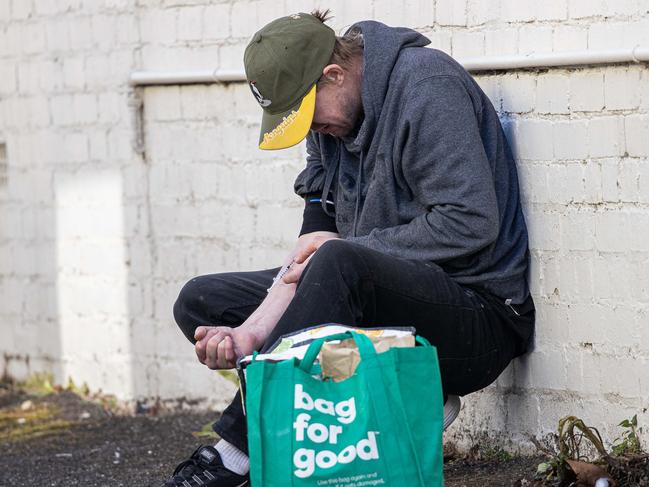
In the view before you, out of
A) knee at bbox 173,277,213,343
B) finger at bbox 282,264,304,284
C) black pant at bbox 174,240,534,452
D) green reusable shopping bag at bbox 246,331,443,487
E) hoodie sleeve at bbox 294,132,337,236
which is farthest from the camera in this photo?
hoodie sleeve at bbox 294,132,337,236

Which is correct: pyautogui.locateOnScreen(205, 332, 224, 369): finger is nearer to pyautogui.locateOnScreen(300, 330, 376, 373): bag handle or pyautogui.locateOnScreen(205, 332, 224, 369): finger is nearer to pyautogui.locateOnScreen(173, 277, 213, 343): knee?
pyautogui.locateOnScreen(173, 277, 213, 343): knee

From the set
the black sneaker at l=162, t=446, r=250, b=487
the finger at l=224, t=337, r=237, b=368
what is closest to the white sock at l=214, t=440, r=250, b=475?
the black sneaker at l=162, t=446, r=250, b=487

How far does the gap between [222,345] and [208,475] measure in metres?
0.37

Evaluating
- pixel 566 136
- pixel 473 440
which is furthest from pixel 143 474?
pixel 566 136

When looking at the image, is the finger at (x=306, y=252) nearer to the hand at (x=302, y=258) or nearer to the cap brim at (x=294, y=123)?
the hand at (x=302, y=258)

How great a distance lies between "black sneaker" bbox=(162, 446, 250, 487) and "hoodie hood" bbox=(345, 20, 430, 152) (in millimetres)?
1031

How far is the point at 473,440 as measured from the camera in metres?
4.18

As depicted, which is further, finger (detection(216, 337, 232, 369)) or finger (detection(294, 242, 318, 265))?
finger (detection(294, 242, 318, 265))

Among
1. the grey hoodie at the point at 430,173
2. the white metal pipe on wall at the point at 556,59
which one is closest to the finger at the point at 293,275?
the grey hoodie at the point at 430,173

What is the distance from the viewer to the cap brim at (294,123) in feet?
11.7

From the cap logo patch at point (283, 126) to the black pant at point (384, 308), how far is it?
50cm

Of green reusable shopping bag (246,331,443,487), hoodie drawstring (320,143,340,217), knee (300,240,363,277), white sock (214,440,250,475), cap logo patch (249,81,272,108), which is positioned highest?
cap logo patch (249,81,272,108)

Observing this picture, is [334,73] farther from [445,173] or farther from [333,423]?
[333,423]

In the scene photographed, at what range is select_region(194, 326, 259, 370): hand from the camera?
132 inches
